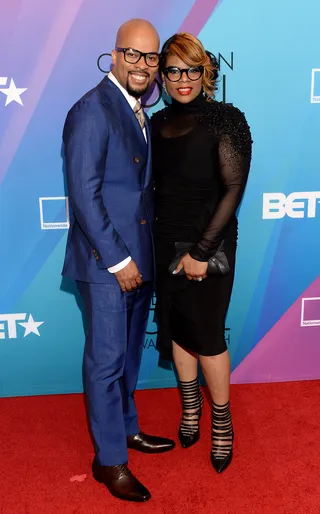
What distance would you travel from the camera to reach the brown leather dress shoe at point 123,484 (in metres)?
2.22

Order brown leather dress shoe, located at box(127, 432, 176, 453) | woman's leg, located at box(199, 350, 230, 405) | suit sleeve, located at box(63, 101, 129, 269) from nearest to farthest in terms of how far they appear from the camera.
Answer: suit sleeve, located at box(63, 101, 129, 269) → woman's leg, located at box(199, 350, 230, 405) → brown leather dress shoe, located at box(127, 432, 176, 453)

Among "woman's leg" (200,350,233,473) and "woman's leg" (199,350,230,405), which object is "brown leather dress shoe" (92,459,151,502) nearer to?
"woman's leg" (200,350,233,473)

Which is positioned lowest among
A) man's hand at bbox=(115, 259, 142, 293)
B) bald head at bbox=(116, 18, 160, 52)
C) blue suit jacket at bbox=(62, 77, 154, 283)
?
man's hand at bbox=(115, 259, 142, 293)

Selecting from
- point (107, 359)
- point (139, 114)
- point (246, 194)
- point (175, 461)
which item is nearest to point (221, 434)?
point (175, 461)

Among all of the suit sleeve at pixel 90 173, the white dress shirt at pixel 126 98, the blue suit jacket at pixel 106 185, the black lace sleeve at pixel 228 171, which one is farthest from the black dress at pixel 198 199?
the suit sleeve at pixel 90 173

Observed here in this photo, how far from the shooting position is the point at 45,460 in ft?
8.16

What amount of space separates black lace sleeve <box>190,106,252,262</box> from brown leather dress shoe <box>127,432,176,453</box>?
882mm

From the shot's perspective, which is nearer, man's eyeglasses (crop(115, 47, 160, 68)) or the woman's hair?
man's eyeglasses (crop(115, 47, 160, 68))

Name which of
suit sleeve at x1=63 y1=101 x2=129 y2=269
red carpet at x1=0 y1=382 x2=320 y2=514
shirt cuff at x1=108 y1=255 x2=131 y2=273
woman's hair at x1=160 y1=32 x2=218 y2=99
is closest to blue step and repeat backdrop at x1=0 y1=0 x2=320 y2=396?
red carpet at x1=0 y1=382 x2=320 y2=514

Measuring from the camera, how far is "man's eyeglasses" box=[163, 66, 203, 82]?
Result: 2.19 m

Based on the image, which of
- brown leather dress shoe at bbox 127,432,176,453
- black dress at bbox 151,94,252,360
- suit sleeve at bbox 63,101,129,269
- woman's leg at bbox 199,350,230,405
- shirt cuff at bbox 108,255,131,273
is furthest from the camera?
brown leather dress shoe at bbox 127,432,176,453

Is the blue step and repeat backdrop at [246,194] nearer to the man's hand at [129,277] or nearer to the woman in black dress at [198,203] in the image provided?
the woman in black dress at [198,203]

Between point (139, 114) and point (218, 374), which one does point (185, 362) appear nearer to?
point (218, 374)

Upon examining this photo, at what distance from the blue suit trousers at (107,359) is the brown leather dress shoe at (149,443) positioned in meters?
0.27
